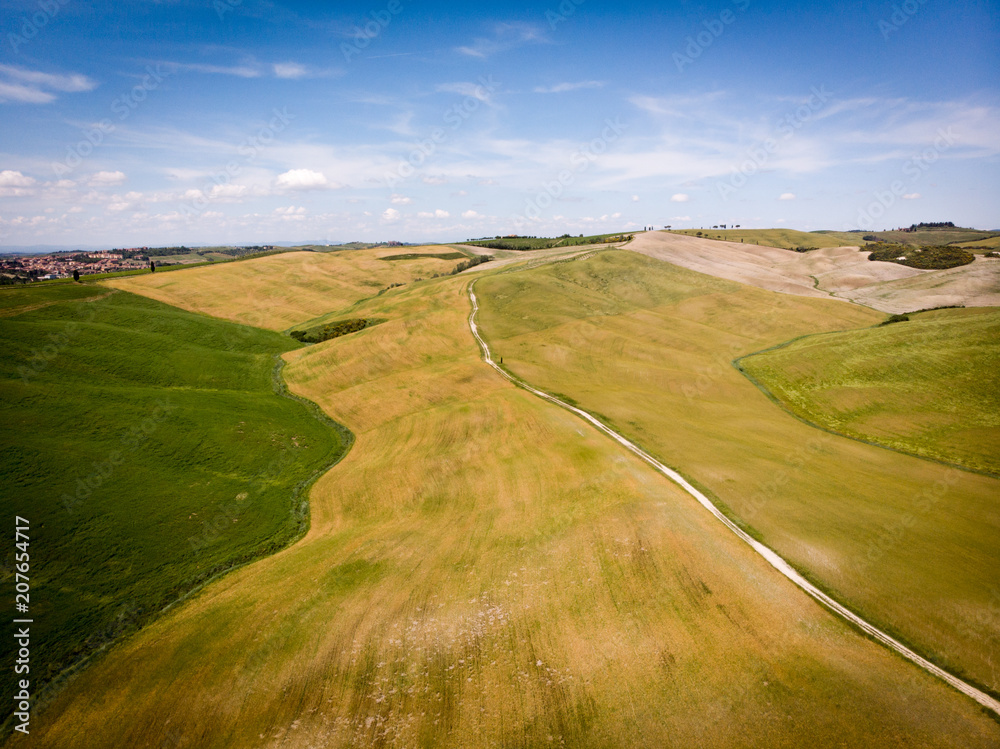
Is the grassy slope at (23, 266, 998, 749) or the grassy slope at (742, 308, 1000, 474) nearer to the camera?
the grassy slope at (23, 266, 998, 749)

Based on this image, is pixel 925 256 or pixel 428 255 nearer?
pixel 925 256

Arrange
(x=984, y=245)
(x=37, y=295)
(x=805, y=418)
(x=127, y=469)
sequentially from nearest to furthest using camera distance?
(x=127, y=469) < (x=805, y=418) < (x=37, y=295) < (x=984, y=245)

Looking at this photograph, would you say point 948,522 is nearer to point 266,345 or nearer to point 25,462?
point 25,462

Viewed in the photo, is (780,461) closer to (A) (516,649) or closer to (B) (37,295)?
(A) (516,649)

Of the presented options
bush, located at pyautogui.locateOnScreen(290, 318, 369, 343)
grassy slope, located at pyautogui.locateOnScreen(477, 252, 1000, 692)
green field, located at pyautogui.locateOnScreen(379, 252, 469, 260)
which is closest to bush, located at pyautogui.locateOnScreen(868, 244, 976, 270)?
grassy slope, located at pyautogui.locateOnScreen(477, 252, 1000, 692)

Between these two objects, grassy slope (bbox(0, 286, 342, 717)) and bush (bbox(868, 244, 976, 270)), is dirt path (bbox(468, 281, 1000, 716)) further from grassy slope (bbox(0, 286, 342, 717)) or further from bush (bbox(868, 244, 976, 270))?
bush (bbox(868, 244, 976, 270))

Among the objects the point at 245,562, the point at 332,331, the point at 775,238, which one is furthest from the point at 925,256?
the point at 245,562
